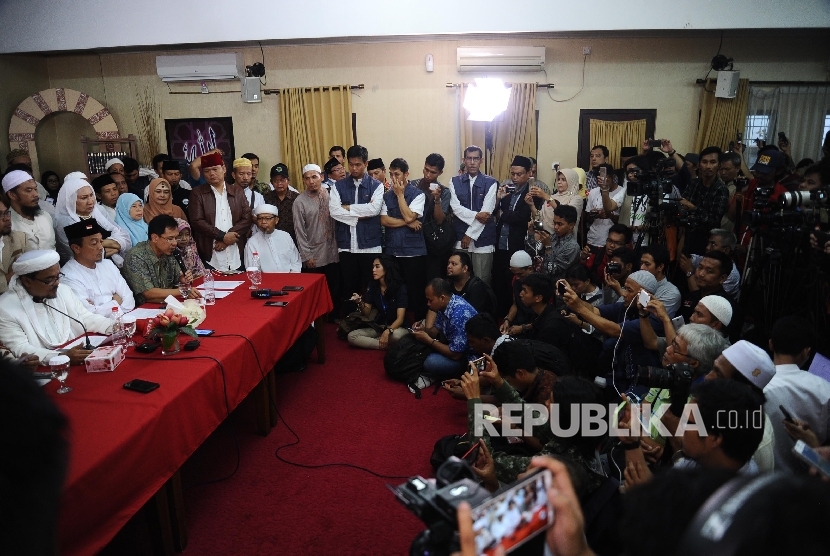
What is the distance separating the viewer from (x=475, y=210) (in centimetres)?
477

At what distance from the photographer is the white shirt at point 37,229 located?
10.9 ft

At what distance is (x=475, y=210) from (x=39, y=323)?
3321 millimetres

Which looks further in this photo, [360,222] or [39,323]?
[360,222]

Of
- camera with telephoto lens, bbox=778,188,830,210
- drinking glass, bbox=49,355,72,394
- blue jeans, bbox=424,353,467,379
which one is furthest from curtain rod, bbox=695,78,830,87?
drinking glass, bbox=49,355,72,394

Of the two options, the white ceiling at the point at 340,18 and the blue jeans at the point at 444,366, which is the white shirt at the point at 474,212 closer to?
the blue jeans at the point at 444,366

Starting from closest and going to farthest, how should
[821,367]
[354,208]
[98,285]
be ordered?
[821,367]
[98,285]
[354,208]

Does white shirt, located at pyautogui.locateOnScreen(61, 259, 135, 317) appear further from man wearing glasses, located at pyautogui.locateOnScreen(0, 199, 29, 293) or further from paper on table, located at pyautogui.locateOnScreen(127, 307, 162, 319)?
man wearing glasses, located at pyautogui.locateOnScreen(0, 199, 29, 293)

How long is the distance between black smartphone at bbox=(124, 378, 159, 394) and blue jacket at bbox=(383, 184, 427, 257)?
280 cm

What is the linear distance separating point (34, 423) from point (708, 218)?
170 inches

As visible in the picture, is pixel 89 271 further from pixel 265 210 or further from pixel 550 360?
pixel 550 360

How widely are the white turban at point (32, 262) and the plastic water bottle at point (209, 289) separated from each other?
36.8 inches

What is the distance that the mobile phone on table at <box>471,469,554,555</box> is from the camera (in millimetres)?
887

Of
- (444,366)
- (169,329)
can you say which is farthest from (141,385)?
(444,366)

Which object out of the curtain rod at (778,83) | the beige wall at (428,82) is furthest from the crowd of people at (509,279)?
the curtain rod at (778,83)
